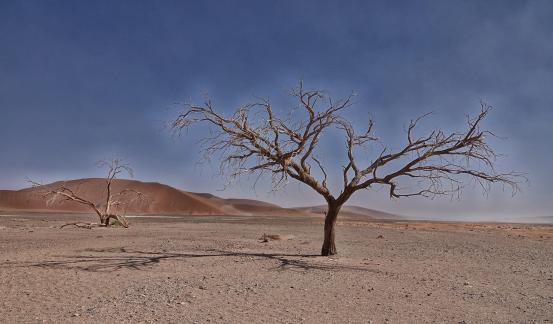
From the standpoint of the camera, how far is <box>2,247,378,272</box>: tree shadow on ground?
11.9 m

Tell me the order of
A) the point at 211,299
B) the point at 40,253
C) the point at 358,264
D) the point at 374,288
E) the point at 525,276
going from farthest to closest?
the point at 40,253, the point at 358,264, the point at 525,276, the point at 374,288, the point at 211,299

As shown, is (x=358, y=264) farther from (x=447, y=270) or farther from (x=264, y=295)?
(x=264, y=295)

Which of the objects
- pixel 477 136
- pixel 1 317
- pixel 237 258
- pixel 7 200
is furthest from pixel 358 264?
pixel 7 200

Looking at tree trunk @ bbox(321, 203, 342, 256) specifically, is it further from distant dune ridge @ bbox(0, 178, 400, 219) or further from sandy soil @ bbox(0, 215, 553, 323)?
distant dune ridge @ bbox(0, 178, 400, 219)

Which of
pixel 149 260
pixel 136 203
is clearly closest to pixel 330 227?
pixel 149 260

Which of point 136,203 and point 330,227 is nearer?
point 330,227

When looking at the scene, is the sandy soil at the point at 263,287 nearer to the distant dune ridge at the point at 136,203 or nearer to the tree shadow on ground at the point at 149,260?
the tree shadow on ground at the point at 149,260

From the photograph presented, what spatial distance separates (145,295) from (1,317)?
85.7 inches

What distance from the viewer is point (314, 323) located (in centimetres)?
691

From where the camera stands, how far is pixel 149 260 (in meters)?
13.2

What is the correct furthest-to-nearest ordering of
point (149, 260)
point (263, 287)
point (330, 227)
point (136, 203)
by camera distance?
1. point (136, 203)
2. point (330, 227)
3. point (149, 260)
4. point (263, 287)

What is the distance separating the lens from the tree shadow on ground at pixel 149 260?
11.9 meters

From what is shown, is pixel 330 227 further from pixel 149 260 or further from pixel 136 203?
pixel 136 203

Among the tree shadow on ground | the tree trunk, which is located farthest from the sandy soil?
the tree trunk
